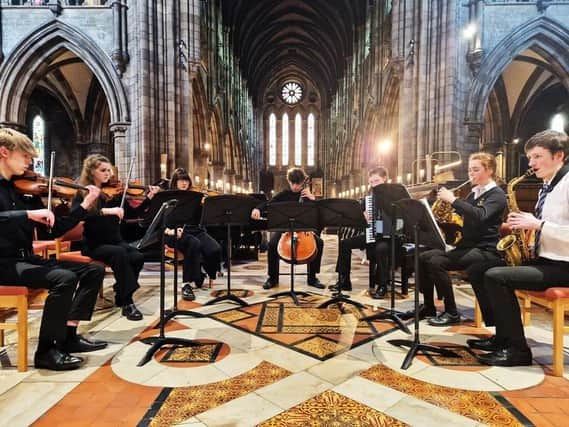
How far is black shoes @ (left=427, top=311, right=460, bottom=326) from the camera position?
3236 mm

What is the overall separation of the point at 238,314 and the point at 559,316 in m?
2.83

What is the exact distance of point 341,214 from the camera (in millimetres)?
3660

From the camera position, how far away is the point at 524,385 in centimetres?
213

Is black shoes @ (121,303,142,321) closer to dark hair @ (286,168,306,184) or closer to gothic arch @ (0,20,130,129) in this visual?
dark hair @ (286,168,306,184)

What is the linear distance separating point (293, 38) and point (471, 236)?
1333 inches

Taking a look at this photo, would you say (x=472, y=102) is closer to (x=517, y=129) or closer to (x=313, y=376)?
(x=517, y=129)

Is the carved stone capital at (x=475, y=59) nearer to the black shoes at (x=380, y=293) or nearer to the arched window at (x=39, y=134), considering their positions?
the black shoes at (x=380, y=293)

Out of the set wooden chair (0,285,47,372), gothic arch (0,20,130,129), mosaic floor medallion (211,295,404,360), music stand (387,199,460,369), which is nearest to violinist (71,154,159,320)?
mosaic floor medallion (211,295,404,360)

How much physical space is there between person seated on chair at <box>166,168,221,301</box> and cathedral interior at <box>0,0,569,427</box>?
28cm

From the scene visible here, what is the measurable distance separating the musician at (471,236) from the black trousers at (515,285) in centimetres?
45

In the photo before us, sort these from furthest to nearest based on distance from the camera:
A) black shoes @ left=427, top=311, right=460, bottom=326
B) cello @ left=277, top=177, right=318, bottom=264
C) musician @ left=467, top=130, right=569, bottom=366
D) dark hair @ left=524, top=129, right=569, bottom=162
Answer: cello @ left=277, top=177, right=318, bottom=264, black shoes @ left=427, top=311, right=460, bottom=326, dark hair @ left=524, top=129, right=569, bottom=162, musician @ left=467, top=130, right=569, bottom=366

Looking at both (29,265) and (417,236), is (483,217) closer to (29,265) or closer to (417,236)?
(417,236)

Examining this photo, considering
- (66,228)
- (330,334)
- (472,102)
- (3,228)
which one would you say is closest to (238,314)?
(330,334)

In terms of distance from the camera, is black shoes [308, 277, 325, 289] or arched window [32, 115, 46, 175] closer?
black shoes [308, 277, 325, 289]
